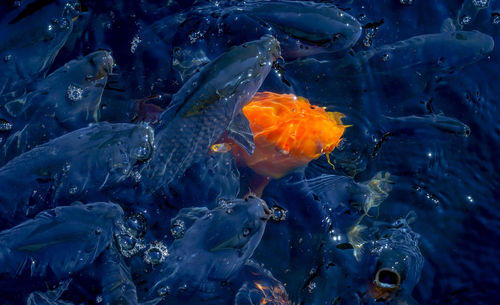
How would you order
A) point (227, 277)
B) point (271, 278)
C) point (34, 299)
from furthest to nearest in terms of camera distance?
point (271, 278), point (227, 277), point (34, 299)

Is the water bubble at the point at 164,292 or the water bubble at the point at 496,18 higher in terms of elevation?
the water bubble at the point at 496,18

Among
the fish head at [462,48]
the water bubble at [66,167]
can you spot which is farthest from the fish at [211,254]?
the fish head at [462,48]

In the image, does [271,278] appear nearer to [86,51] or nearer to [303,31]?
[303,31]

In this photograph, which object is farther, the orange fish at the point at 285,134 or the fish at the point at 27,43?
the fish at the point at 27,43

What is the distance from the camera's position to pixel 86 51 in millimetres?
2943

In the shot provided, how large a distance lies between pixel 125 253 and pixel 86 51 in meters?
1.30

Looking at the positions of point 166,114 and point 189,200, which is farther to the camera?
point 189,200

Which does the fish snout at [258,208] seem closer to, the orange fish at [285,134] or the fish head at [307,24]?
the orange fish at [285,134]

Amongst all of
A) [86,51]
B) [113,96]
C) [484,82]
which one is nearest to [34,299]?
[113,96]

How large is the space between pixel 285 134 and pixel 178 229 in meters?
0.72

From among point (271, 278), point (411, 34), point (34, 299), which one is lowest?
point (271, 278)

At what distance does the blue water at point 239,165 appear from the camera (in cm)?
221

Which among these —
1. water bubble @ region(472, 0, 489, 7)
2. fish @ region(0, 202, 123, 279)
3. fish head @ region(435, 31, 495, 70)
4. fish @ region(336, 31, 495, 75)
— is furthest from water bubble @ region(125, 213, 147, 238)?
water bubble @ region(472, 0, 489, 7)

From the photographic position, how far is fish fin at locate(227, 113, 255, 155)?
2.41 meters
